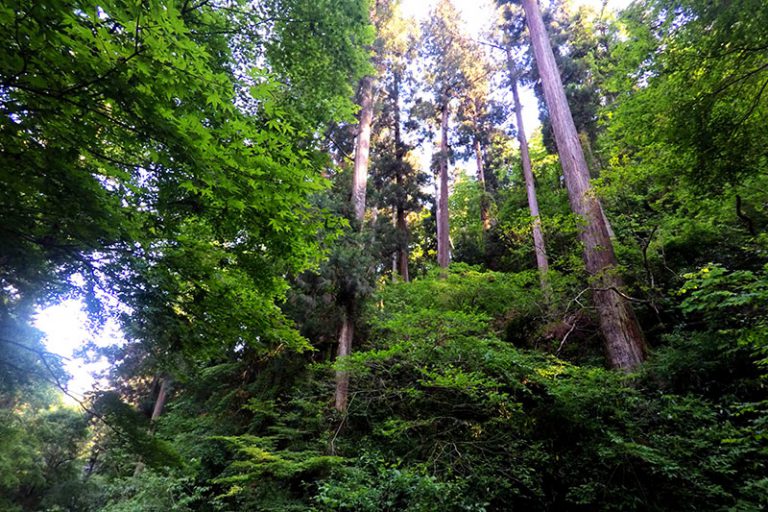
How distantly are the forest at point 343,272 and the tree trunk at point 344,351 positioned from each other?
58 millimetres

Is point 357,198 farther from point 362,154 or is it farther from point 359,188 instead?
point 362,154

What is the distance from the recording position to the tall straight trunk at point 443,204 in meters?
14.5

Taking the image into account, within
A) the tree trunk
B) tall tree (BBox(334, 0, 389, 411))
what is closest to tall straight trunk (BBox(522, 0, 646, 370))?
tall tree (BBox(334, 0, 389, 411))

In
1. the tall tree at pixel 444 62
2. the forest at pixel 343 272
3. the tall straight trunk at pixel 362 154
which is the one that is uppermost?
the tall tree at pixel 444 62

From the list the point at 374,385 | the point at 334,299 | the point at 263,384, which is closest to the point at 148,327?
the point at 374,385

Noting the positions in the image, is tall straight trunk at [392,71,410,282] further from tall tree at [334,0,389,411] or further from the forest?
the forest

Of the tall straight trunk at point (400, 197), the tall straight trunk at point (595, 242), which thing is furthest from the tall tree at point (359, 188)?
the tall straight trunk at point (400, 197)

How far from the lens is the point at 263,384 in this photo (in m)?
9.70

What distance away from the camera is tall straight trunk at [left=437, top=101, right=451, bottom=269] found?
14480 mm

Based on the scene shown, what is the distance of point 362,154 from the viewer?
11.4 metres

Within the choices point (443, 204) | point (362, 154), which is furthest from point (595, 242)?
point (443, 204)

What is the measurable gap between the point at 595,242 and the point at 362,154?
724 cm

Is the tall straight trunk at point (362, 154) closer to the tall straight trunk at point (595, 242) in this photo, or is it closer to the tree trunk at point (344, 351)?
the tree trunk at point (344, 351)

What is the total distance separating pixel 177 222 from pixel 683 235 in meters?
8.52
